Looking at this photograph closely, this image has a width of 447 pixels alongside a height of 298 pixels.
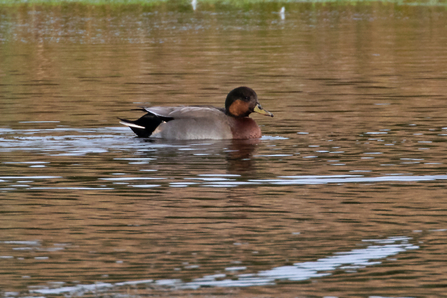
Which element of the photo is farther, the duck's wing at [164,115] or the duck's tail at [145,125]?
the duck's tail at [145,125]

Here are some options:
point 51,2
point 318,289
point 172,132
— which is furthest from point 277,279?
point 51,2

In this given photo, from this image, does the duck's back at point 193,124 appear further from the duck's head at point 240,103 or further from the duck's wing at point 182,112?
the duck's head at point 240,103

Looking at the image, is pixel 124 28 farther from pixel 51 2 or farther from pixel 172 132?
pixel 172 132

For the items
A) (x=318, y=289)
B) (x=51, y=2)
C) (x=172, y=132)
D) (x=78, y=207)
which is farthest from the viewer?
(x=51, y=2)

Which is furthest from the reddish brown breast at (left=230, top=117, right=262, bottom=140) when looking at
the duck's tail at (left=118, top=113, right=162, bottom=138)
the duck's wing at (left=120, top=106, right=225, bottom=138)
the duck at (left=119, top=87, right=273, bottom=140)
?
the duck's tail at (left=118, top=113, right=162, bottom=138)

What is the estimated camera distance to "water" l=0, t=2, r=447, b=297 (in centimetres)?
667

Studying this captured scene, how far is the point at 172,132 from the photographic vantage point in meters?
14.2

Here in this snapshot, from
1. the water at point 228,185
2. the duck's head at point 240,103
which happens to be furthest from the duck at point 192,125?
the water at point 228,185

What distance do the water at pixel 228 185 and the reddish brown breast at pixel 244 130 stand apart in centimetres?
33

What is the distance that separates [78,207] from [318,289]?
342 centimetres

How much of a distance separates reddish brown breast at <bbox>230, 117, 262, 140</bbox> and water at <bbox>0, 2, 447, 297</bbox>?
329 millimetres

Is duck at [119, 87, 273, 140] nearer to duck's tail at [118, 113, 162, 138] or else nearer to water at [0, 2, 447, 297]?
duck's tail at [118, 113, 162, 138]

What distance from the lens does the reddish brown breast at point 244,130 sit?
14.2m

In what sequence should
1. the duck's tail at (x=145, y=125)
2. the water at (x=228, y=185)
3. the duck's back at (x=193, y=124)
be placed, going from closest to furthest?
the water at (x=228, y=185) → the duck's back at (x=193, y=124) → the duck's tail at (x=145, y=125)
